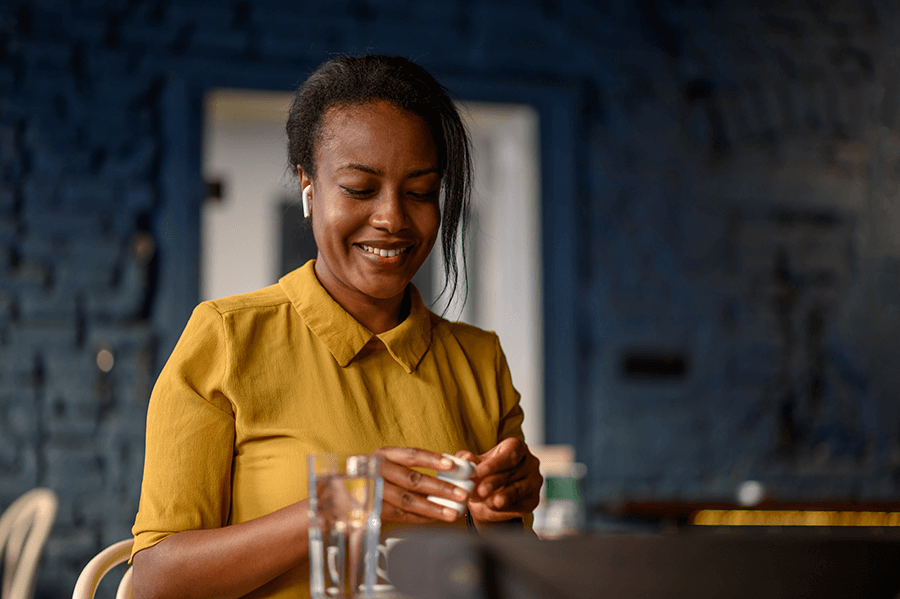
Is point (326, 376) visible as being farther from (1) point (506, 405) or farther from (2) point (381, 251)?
(1) point (506, 405)

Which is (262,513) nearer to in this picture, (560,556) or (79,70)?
(560,556)

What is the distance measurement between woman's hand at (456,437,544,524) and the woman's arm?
0.19 meters

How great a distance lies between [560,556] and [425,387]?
696 mm

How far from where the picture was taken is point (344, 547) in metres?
0.69

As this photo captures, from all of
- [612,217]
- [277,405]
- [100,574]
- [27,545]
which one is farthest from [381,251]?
[612,217]

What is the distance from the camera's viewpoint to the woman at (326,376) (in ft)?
3.15

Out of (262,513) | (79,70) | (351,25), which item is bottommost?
(262,513)

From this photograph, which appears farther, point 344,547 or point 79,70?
point 79,70

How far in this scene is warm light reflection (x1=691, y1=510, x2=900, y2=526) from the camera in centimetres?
267

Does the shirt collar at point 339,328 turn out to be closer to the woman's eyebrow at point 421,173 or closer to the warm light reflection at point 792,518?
the woman's eyebrow at point 421,173

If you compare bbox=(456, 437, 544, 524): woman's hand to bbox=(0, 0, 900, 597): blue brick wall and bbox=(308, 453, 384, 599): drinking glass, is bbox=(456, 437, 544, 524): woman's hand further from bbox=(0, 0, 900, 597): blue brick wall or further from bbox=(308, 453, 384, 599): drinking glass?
bbox=(0, 0, 900, 597): blue brick wall

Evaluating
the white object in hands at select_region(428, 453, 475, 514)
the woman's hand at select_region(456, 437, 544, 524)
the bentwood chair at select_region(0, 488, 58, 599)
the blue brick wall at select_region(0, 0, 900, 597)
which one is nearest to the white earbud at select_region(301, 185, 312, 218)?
the woman's hand at select_region(456, 437, 544, 524)

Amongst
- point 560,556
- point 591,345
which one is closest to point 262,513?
point 560,556

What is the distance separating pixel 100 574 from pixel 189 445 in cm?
43
